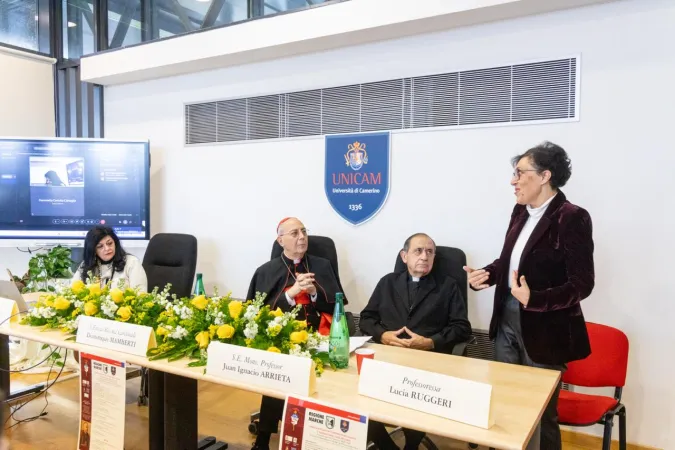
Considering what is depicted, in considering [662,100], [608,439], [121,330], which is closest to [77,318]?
[121,330]

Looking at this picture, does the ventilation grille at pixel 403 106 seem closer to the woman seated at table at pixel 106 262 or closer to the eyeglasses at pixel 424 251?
the eyeglasses at pixel 424 251

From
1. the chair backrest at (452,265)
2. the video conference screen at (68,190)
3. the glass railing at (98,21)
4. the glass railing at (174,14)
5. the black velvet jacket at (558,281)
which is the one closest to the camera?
the black velvet jacket at (558,281)

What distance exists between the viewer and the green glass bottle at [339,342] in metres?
1.71

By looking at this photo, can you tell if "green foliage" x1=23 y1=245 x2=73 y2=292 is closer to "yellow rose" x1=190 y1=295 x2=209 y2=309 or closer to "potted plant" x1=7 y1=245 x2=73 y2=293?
"potted plant" x1=7 y1=245 x2=73 y2=293

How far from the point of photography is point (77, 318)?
206 centimetres

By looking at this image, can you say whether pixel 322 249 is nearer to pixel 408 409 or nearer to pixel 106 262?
pixel 106 262

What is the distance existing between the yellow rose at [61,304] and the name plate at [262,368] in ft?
3.08

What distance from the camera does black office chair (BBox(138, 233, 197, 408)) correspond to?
3.53 meters

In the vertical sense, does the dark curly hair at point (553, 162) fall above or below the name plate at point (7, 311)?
above

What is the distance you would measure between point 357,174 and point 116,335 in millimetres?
2031

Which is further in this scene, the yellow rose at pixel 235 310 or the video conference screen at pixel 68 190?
the video conference screen at pixel 68 190

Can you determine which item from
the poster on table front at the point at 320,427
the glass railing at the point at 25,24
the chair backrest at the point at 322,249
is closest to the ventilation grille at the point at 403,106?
the chair backrest at the point at 322,249

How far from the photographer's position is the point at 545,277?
1969 mm

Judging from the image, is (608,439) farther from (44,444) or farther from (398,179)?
(44,444)
